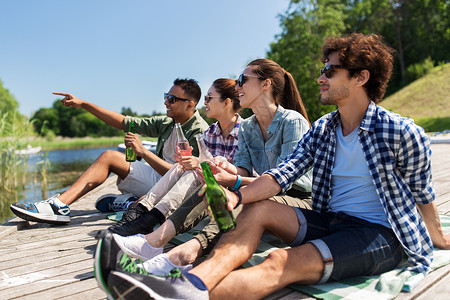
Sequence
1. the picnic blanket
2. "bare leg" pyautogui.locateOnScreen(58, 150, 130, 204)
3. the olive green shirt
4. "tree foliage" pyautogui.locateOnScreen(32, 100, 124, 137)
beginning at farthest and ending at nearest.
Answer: "tree foliage" pyautogui.locateOnScreen(32, 100, 124, 137) < the olive green shirt < "bare leg" pyautogui.locateOnScreen(58, 150, 130, 204) < the picnic blanket

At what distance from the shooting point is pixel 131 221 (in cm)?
278

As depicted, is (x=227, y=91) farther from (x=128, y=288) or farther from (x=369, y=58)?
(x=128, y=288)

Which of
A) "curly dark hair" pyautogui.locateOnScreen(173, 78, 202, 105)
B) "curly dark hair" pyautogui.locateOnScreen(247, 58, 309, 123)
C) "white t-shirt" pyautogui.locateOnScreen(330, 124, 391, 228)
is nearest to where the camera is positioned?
"white t-shirt" pyautogui.locateOnScreen(330, 124, 391, 228)

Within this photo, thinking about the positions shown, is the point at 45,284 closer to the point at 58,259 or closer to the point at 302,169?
the point at 58,259

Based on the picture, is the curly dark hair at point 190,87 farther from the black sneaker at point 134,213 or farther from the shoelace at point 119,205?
the black sneaker at point 134,213

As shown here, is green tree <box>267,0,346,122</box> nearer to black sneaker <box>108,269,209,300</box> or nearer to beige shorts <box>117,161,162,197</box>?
beige shorts <box>117,161,162,197</box>

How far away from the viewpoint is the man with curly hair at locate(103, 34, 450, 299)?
1744 mm

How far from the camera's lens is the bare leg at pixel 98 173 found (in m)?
3.74

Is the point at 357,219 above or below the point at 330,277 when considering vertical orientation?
above

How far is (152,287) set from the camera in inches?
59.7

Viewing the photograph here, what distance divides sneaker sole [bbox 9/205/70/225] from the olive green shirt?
3.80 ft

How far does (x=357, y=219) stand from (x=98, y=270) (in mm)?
1456

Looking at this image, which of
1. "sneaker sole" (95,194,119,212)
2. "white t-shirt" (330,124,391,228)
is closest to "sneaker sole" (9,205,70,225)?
"sneaker sole" (95,194,119,212)

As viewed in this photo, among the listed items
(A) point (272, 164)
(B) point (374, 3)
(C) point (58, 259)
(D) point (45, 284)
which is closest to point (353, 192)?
(A) point (272, 164)
